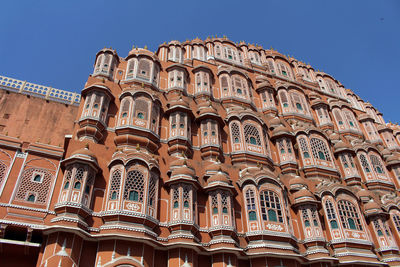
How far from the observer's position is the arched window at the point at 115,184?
17000 mm

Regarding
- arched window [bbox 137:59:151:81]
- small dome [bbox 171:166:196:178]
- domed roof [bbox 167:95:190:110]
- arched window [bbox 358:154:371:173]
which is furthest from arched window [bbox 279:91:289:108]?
small dome [bbox 171:166:196:178]

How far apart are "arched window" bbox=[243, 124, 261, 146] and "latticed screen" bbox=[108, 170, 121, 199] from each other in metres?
10.9

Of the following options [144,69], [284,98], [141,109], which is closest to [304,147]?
[284,98]

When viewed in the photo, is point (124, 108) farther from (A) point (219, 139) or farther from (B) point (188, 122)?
(A) point (219, 139)

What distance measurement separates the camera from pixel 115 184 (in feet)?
57.0

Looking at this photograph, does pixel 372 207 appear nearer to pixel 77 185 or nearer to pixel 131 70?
pixel 77 185

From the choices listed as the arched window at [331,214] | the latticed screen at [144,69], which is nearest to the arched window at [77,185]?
the latticed screen at [144,69]

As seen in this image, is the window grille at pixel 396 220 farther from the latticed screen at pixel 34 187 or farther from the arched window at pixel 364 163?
the latticed screen at pixel 34 187

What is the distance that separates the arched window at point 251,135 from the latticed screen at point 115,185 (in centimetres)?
1093

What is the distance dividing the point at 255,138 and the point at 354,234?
9.64m

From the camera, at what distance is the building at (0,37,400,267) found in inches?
631

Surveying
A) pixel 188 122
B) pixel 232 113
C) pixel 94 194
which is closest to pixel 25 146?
pixel 94 194

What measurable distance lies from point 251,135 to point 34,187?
51.5 feet

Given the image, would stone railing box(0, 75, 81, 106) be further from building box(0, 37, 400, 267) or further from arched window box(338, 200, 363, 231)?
arched window box(338, 200, 363, 231)
